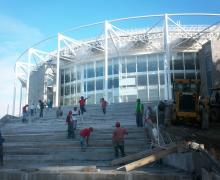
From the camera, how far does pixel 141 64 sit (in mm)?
37062

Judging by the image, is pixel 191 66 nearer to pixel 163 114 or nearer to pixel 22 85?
pixel 163 114

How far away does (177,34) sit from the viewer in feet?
118

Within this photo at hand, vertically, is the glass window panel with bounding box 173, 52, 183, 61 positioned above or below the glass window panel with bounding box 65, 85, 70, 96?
above

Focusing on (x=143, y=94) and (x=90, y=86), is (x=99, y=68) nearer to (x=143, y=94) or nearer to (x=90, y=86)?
(x=90, y=86)

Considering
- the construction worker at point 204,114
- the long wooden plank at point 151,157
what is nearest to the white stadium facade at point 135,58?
the construction worker at point 204,114

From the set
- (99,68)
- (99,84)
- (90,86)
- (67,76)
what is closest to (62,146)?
(99,84)

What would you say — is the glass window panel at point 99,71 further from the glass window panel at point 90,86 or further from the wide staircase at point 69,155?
the wide staircase at point 69,155

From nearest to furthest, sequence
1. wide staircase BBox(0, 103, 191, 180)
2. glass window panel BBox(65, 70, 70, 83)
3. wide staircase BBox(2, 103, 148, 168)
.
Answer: wide staircase BBox(0, 103, 191, 180), wide staircase BBox(2, 103, 148, 168), glass window panel BBox(65, 70, 70, 83)

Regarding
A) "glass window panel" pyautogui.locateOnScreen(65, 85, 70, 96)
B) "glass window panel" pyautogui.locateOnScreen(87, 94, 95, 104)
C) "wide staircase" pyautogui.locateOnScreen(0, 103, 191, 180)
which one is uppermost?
"glass window panel" pyautogui.locateOnScreen(65, 85, 70, 96)

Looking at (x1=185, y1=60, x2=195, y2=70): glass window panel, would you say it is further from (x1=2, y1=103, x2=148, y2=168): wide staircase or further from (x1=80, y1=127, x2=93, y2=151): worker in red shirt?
(x1=80, y1=127, x2=93, y2=151): worker in red shirt

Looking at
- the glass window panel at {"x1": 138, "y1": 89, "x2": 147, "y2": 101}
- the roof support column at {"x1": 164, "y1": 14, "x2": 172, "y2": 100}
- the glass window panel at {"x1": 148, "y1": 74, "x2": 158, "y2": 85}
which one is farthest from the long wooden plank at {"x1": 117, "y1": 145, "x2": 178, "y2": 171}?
the glass window panel at {"x1": 148, "y1": 74, "x2": 158, "y2": 85}

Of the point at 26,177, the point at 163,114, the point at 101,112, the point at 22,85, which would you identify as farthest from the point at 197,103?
the point at 22,85

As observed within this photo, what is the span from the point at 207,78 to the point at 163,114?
16.7 metres

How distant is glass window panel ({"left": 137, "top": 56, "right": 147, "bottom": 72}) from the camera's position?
3688cm
